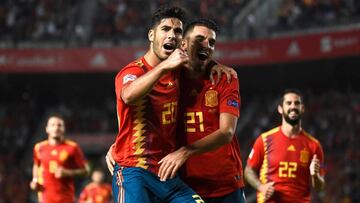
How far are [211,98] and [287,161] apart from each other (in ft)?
8.33

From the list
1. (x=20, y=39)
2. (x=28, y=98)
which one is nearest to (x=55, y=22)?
(x=20, y=39)

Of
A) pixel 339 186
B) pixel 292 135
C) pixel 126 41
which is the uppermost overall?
pixel 126 41

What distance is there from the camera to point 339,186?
1599cm

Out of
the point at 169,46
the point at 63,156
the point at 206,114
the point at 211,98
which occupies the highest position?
the point at 169,46

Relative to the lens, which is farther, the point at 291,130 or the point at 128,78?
the point at 291,130

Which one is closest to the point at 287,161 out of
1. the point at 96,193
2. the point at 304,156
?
the point at 304,156

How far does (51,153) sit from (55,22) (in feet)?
41.7

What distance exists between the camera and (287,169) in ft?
24.2

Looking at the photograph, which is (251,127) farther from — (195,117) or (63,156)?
(195,117)

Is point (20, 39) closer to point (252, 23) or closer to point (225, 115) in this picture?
point (252, 23)

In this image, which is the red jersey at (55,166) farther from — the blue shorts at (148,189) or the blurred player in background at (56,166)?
the blue shorts at (148,189)

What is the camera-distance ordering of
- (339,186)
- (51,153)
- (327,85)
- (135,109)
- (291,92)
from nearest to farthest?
(135,109) → (291,92) → (51,153) → (339,186) → (327,85)

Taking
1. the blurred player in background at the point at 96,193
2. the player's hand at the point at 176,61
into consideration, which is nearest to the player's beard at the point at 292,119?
the player's hand at the point at 176,61

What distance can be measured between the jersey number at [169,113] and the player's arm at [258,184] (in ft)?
8.54
